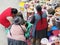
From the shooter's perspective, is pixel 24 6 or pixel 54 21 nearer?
pixel 54 21

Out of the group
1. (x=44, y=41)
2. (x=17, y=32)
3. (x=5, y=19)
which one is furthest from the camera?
(x=5, y=19)

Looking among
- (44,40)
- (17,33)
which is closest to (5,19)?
(17,33)

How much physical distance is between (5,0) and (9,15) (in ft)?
7.03

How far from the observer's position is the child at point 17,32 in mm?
4047

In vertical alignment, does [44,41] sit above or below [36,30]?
below

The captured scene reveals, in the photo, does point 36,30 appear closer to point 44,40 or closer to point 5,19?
point 44,40

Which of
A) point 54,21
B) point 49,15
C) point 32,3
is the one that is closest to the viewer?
point 54,21

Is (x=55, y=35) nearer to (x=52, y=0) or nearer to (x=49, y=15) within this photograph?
(x=49, y=15)

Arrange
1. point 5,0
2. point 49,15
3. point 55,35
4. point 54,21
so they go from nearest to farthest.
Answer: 1. point 55,35
2. point 54,21
3. point 49,15
4. point 5,0

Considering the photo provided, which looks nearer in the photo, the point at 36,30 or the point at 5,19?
the point at 36,30

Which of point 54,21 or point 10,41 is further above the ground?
point 54,21

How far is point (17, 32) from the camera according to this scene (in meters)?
4.05

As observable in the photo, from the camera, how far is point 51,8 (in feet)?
15.5

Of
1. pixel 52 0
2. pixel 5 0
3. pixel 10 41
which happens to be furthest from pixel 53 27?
pixel 5 0
